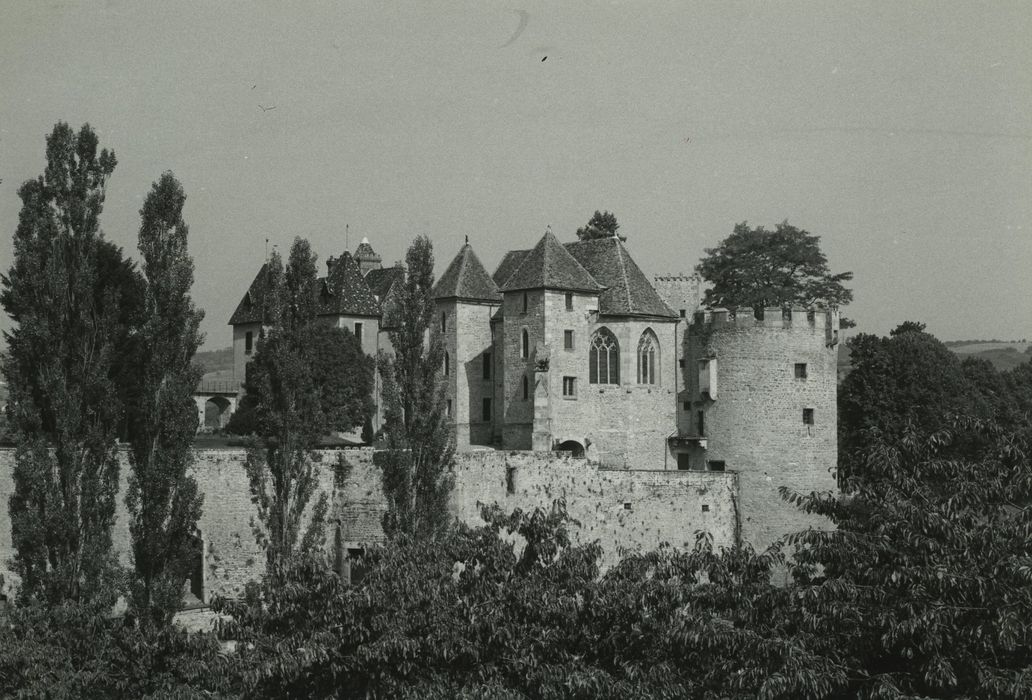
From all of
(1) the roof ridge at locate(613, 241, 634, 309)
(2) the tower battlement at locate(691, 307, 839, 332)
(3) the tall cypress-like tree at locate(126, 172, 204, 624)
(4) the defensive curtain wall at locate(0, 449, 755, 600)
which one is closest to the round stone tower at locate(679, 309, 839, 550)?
(2) the tower battlement at locate(691, 307, 839, 332)

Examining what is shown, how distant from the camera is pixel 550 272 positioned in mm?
54344

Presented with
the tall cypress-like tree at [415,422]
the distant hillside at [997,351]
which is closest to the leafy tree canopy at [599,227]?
the tall cypress-like tree at [415,422]

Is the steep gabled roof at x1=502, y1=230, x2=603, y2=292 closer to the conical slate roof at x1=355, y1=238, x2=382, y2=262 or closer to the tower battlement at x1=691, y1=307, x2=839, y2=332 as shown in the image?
the tower battlement at x1=691, y1=307, x2=839, y2=332

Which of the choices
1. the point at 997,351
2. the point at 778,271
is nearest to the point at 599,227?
the point at 778,271

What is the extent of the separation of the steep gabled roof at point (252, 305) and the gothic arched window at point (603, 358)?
22.4 metres

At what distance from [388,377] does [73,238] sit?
1104 centimetres

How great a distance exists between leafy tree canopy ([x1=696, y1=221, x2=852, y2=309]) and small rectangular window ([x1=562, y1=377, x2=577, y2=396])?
70.7ft

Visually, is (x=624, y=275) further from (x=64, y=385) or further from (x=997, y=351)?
(x=997, y=351)

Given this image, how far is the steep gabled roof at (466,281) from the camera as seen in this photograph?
188 feet

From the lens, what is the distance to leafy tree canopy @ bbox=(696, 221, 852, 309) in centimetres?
7381

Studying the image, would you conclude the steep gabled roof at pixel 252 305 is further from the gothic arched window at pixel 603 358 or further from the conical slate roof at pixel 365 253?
the gothic arched window at pixel 603 358

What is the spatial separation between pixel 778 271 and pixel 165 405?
146 ft

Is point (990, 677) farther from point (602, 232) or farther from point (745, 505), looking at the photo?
point (602, 232)

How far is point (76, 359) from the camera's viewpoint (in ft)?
120
